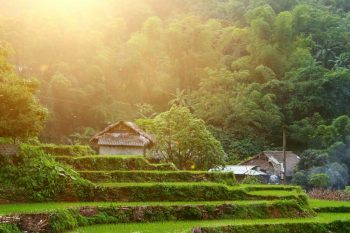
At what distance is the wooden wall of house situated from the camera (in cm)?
3812

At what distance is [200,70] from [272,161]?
1757 centimetres

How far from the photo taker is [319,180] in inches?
1531

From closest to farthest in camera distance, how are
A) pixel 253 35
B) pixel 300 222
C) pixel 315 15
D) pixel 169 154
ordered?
pixel 300 222 < pixel 169 154 < pixel 253 35 < pixel 315 15

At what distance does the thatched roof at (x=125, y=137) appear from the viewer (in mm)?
37531

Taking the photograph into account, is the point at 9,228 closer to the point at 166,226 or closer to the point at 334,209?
the point at 166,226

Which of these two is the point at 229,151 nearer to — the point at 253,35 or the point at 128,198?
the point at 253,35

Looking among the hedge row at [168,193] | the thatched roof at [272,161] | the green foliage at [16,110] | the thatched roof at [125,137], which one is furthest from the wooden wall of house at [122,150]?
the green foliage at [16,110]

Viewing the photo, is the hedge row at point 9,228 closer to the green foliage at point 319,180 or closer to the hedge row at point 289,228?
the hedge row at point 289,228

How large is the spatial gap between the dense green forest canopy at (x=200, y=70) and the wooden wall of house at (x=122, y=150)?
1015 centimetres

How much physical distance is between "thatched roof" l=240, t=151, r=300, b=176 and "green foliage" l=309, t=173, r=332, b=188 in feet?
21.8

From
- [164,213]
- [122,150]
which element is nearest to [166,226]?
[164,213]

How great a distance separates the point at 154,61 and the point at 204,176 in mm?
37035

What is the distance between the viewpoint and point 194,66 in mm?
61438

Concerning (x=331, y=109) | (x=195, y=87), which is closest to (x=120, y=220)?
(x=331, y=109)
